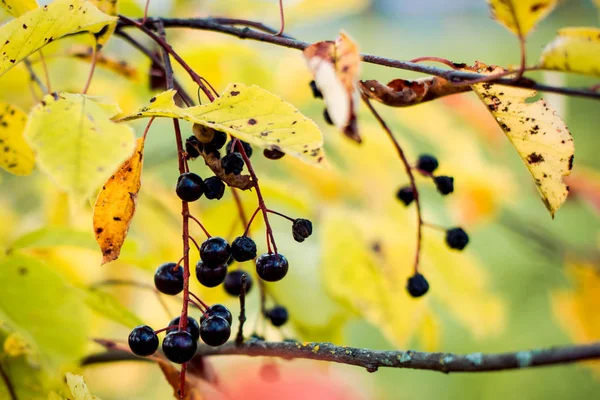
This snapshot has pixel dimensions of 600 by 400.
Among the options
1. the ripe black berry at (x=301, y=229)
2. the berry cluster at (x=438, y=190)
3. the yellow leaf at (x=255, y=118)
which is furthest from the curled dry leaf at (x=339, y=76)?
the berry cluster at (x=438, y=190)

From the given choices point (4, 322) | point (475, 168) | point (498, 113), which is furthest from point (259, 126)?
point (475, 168)

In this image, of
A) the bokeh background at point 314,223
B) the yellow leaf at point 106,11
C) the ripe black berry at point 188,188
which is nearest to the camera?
the ripe black berry at point 188,188

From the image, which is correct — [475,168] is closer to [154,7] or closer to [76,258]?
[154,7]

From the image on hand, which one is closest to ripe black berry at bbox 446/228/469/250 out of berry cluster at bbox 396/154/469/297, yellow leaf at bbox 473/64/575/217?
berry cluster at bbox 396/154/469/297

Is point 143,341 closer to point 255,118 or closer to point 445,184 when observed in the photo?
point 255,118

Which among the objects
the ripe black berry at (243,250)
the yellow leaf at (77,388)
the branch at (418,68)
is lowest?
the yellow leaf at (77,388)

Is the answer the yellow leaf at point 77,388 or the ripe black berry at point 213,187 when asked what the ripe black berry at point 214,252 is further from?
the yellow leaf at point 77,388

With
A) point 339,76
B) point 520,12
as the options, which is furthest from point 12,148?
point 520,12
